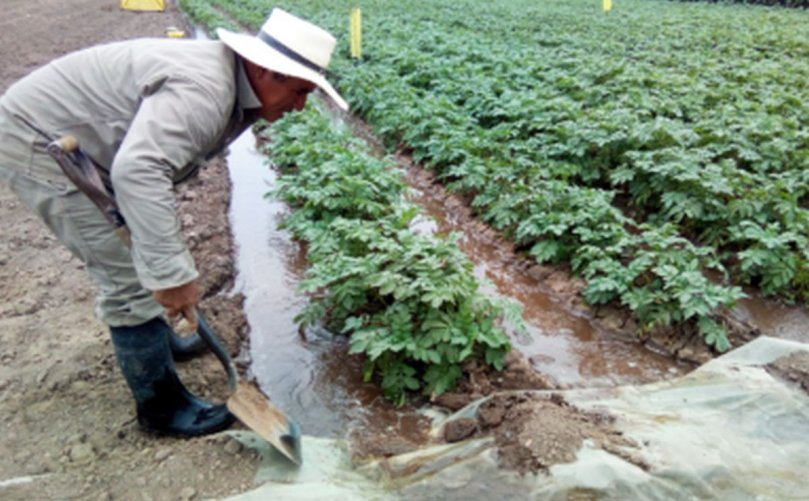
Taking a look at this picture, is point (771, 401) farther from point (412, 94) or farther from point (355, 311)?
point (412, 94)

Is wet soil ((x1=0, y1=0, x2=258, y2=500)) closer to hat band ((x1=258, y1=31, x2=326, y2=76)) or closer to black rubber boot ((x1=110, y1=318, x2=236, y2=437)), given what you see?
black rubber boot ((x1=110, y1=318, x2=236, y2=437))

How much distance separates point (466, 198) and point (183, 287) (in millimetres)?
4090

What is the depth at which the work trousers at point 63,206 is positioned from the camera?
7.60 ft

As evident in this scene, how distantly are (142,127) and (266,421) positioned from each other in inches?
47.6

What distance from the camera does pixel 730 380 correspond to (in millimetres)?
2889

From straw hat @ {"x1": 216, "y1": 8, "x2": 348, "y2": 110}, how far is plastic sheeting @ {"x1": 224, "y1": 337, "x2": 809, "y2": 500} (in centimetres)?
146

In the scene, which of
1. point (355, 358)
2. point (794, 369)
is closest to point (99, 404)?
point (355, 358)

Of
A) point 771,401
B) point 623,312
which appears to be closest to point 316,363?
point 623,312

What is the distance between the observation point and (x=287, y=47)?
2400 millimetres

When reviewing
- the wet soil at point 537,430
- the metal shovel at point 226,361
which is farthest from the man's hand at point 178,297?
the wet soil at point 537,430

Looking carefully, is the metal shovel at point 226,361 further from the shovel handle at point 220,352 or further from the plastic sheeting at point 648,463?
the plastic sheeting at point 648,463

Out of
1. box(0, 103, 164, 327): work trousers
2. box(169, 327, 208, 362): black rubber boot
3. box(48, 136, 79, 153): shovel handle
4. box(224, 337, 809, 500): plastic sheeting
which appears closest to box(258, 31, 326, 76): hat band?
box(48, 136, 79, 153): shovel handle

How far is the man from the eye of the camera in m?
2.09

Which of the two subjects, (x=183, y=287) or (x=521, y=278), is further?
(x=521, y=278)
